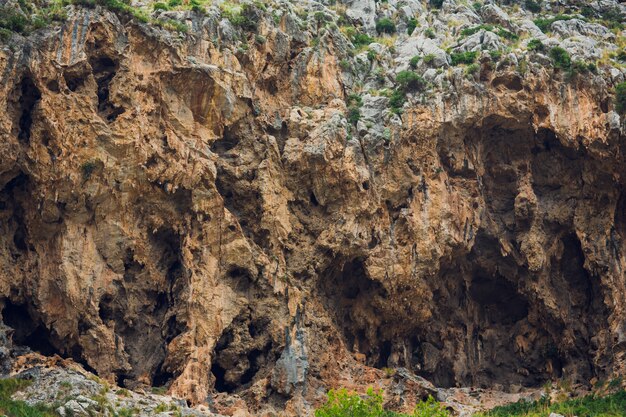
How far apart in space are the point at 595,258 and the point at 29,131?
28.5 metres

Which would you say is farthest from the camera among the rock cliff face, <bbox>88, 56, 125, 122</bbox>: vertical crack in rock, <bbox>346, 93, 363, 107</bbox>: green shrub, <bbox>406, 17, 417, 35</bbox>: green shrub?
<bbox>406, 17, 417, 35</bbox>: green shrub

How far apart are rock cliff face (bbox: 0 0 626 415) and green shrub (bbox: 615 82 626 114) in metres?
0.50

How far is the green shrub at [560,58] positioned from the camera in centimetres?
4831

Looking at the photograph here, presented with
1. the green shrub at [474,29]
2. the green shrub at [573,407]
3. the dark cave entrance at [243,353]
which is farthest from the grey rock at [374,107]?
the green shrub at [573,407]

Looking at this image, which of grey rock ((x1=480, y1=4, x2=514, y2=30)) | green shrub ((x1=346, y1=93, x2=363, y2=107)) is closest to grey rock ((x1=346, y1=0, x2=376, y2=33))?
grey rock ((x1=480, y1=4, x2=514, y2=30))

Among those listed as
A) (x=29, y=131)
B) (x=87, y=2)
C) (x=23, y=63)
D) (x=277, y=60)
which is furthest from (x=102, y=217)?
(x=277, y=60)

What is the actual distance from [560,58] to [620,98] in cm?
387

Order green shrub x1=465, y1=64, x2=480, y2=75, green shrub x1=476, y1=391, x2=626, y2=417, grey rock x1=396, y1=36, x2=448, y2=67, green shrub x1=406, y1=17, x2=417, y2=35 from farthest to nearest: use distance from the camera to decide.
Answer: green shrub x1=406, y1=17, x2=417, y2=35 → grey rock x1=396, y1=36, x2=448, y2=67 → green shrub x1=465, y1=64, x2=480, y2=75 → green shrub x1=476, y1=391, x2=626, y2=417

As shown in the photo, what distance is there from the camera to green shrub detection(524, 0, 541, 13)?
201 feet

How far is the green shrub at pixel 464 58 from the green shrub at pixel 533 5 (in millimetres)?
14004

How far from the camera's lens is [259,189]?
140 feet

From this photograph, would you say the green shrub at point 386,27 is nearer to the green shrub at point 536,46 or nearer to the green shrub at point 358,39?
the green shrub at point 358,39

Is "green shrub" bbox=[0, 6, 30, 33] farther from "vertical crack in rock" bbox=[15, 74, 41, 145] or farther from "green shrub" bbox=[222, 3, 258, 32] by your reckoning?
"green shrub" bbox=[222, 3, 258, 32]

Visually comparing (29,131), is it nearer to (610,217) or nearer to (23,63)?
(23,63)
